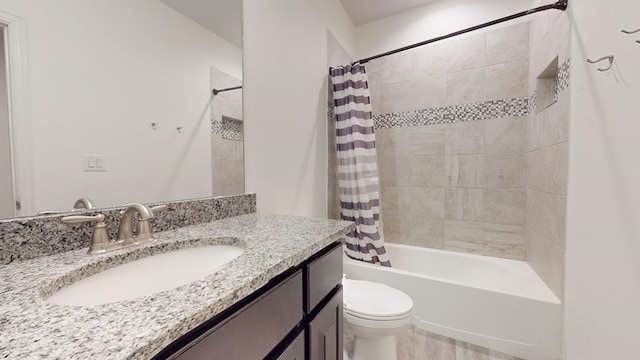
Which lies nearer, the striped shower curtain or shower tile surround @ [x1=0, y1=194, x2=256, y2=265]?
shower tile surround @ [x1=0, y1=194, x2=256, y2=265]

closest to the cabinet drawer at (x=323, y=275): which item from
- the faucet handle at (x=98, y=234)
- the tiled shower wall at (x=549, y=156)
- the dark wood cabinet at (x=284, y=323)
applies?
the dark wood cabinet at (x=284, y=323)

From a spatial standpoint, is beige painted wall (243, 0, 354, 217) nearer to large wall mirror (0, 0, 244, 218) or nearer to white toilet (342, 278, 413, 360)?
large wall mirror (0, 0, 244, 218)

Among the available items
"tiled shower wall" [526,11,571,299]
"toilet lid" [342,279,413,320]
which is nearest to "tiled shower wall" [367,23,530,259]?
"tiled shower wall" [526,11,571,299]

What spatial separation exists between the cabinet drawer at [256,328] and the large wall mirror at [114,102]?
567mm

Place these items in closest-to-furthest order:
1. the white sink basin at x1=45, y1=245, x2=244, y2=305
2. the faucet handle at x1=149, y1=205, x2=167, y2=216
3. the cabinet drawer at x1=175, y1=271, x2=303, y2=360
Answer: the cabinet drawer at x1=175, y1=271, x2=303, y2=360 → the white sink basin at x1=45, y1=245, x2=244, y2=305 → the faucet handle at x1=149, y1=205, x2=167, y2=216

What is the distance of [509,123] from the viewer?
2.03m

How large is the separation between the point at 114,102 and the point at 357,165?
1.53 m

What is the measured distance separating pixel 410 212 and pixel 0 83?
8.19ft

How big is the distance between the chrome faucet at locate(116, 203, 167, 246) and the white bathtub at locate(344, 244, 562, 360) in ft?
4.90

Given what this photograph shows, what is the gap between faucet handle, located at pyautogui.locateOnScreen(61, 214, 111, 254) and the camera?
639mm

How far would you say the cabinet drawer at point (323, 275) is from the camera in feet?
2.36

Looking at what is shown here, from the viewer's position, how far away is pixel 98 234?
0.66 meters

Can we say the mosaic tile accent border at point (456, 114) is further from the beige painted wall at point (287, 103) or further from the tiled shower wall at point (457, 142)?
the beige painted wall at point (287, 103)

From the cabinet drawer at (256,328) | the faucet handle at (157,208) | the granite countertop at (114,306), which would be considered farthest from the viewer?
the faucet handle at (157,208)
